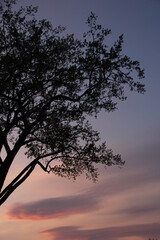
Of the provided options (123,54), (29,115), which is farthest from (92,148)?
(123,54)

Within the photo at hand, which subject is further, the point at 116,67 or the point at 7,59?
the point at 116,67

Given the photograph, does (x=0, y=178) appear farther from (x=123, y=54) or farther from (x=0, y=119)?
(x=123, y=54)

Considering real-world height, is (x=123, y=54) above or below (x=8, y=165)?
above

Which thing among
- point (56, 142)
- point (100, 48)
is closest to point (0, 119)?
point (56, 142)

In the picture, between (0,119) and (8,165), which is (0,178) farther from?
(0,119)

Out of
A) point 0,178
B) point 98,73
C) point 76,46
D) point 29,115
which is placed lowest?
point 0,178

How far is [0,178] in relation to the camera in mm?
27281

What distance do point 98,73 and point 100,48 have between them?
1.78 meters

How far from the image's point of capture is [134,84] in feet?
97.2

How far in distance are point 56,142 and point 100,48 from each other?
735 centimetres

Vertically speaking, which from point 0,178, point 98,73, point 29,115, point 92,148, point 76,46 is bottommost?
point 0,178

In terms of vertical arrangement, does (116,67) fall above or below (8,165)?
above

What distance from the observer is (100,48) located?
95.9 feet

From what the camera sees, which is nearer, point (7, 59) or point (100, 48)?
→ point (7, 59)
